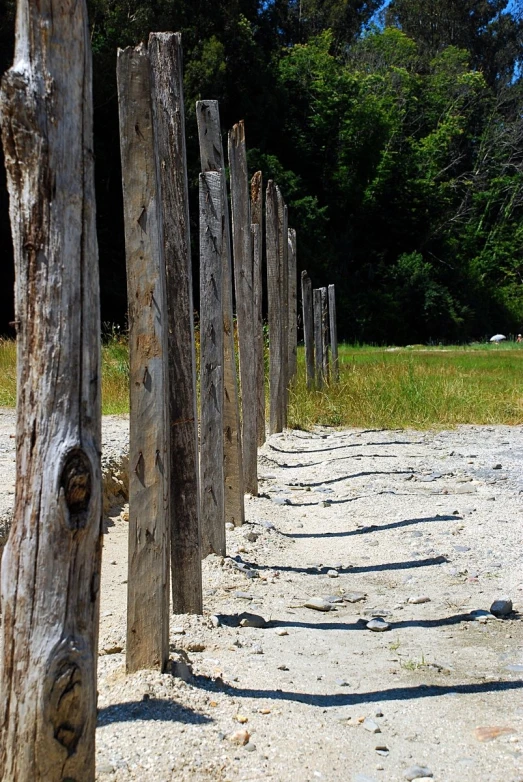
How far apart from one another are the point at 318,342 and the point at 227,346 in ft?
26.3

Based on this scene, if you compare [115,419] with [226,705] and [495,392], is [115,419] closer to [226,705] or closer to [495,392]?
[495,392]

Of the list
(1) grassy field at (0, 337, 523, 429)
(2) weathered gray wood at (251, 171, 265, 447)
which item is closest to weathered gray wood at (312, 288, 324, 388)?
(1) grassy field at (0, 337, 523, 429)

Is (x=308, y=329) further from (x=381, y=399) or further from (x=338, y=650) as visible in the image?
(x=338, y=650)

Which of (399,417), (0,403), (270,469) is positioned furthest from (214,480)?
(0,403)

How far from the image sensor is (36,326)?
7.30ft

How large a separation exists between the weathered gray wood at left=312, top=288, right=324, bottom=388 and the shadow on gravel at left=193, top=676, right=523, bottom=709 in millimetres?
9210

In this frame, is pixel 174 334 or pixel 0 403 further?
pixel 0 403

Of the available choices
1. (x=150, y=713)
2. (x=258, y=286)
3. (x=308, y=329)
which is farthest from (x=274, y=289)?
(x=150, y=713)

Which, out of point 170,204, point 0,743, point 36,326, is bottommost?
point 0,743

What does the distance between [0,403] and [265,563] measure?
7422 mm

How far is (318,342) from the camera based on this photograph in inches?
530

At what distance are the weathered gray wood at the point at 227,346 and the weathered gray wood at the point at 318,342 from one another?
7.23 meters

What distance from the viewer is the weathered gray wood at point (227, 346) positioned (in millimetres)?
5191

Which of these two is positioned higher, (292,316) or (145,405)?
(292,316)
